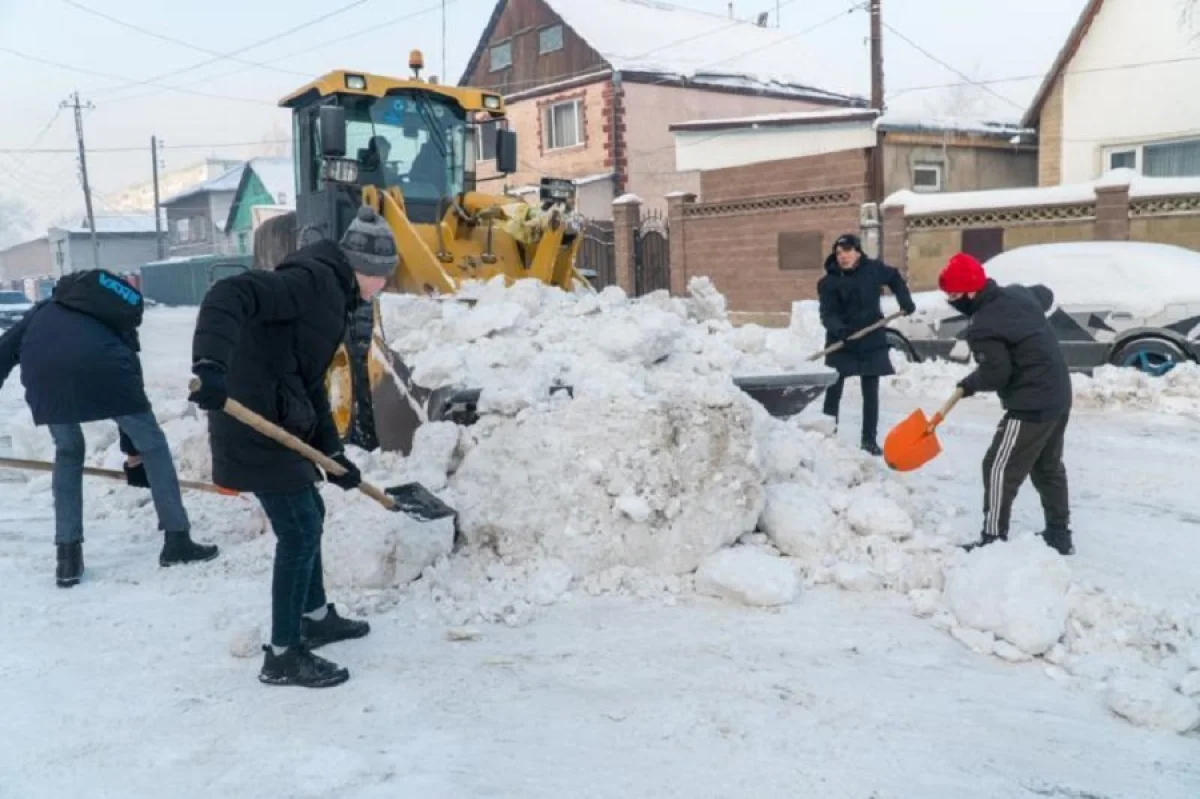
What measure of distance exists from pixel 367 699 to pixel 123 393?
2276mm

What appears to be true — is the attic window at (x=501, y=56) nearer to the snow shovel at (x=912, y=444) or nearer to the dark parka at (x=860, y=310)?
the dark parka at (x=860, y=310)

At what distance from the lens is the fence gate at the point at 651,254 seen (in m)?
19.0

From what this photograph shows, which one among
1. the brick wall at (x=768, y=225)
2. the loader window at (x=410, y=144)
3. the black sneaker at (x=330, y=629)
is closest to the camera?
the black sneaker at (x=330, y=629)

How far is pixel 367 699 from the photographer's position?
329 centimetres

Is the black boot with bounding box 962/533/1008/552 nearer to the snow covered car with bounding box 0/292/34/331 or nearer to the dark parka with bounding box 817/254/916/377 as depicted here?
the dark parka with bounding box 817/254/916/377

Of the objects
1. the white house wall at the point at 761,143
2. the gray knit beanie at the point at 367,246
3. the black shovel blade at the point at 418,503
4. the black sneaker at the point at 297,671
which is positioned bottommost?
the black sneaker at the point at 297,671

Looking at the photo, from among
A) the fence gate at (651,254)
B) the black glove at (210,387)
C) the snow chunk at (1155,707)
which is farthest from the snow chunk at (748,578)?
the fence gate at (651,254)

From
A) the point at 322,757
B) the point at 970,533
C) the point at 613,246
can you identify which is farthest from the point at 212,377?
the point at 613,246

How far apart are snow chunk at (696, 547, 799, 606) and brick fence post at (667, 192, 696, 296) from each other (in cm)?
1425

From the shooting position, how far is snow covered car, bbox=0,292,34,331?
77.2 feet

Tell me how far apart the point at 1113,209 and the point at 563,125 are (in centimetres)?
1622

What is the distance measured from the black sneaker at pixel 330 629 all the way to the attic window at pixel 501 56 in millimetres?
27013

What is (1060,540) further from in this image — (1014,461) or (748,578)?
(748,578)

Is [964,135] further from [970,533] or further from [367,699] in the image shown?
[367,699]
